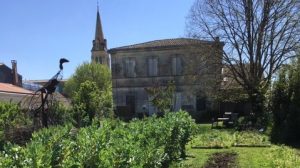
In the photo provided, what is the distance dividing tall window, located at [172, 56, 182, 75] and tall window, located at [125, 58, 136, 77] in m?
4.33

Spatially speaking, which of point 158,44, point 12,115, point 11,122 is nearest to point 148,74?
point 158,44

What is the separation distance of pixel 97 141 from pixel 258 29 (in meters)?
27.8

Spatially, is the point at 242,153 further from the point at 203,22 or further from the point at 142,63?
the point at 142,63

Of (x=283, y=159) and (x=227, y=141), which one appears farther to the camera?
(x=227, y=141)

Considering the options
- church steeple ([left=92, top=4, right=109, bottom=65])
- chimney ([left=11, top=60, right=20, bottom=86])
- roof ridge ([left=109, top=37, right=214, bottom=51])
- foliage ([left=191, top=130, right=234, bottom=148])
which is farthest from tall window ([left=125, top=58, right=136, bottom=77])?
church steeple ([left=92, top=4, right=109, bottom=65])

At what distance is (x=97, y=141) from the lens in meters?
6.24

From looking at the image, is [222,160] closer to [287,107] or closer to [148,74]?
[287,107]

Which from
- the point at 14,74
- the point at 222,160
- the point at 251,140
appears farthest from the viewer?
the point at 14,74

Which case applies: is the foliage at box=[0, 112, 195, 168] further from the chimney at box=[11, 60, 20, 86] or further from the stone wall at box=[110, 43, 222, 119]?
the chimney at box=[11, 60, 20, 86]

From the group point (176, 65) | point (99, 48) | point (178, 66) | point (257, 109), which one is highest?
point (99, 48)

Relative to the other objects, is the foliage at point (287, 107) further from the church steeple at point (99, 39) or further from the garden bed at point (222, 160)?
the church steeple at point (99, 39)

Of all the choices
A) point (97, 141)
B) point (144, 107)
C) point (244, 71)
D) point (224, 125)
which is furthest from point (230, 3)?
point (97, 141)

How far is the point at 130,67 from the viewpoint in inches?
1909

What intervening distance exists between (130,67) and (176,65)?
5007 millimetres
